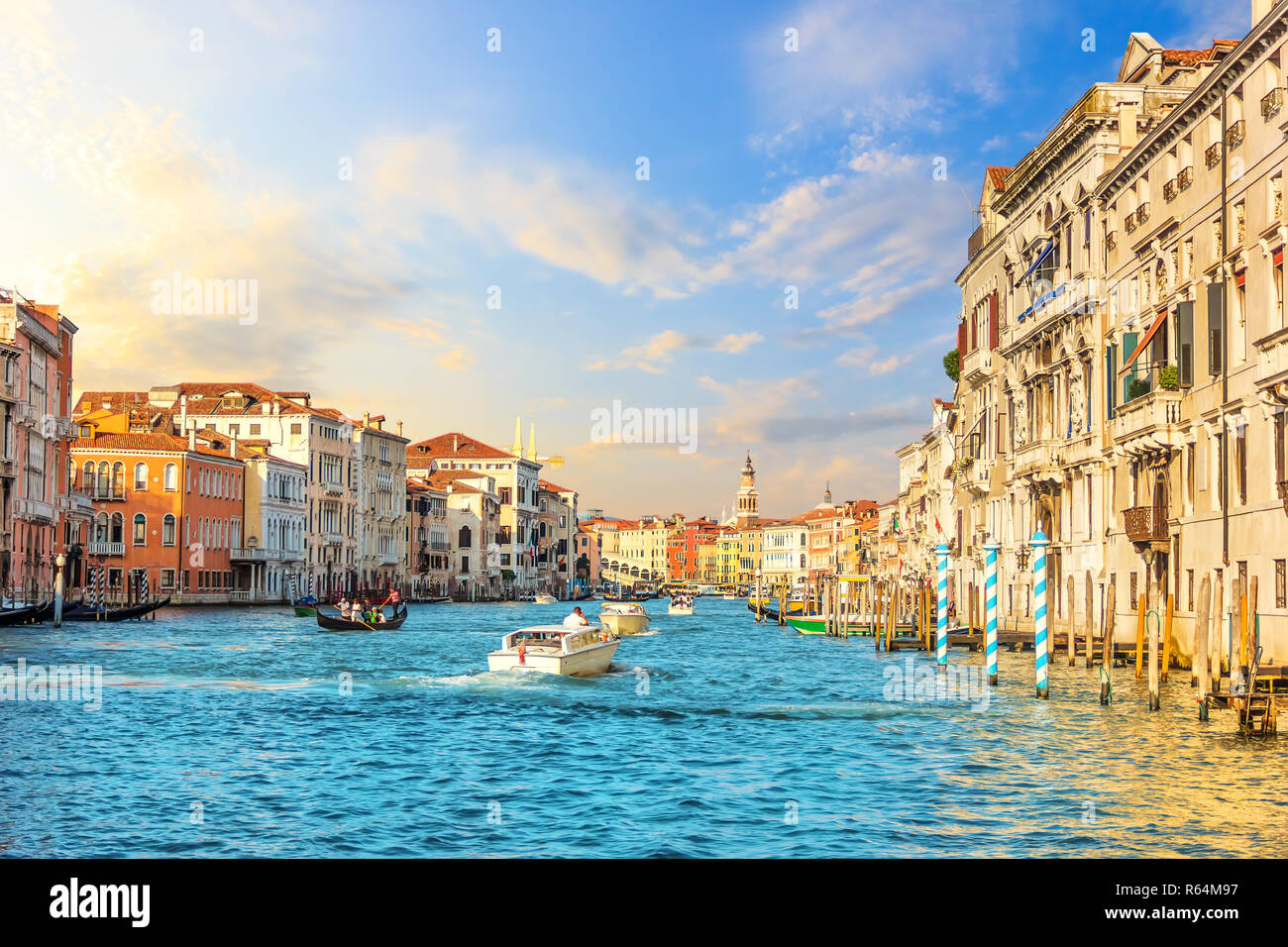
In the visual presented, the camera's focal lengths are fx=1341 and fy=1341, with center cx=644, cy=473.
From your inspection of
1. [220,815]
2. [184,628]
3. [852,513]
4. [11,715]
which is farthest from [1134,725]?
[852,513]

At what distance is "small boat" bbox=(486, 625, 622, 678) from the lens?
81.6ft

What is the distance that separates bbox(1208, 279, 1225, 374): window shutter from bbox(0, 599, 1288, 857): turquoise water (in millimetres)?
5450

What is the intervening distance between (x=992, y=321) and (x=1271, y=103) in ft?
66.5

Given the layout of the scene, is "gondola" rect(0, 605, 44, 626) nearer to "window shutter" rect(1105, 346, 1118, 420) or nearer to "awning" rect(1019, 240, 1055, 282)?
"awning" rect(1019, 240, 1055, 282)

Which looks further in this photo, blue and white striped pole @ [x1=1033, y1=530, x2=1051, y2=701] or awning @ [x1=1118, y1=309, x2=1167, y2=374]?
awning @ [x1=1118, y1=309, x2=1167, y2=374]

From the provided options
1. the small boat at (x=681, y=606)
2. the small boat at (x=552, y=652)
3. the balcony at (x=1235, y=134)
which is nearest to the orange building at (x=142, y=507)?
the small boat at (x=681, y=606)

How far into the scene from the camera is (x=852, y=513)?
459 feet

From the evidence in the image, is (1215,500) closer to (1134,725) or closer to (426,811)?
(1134,725)

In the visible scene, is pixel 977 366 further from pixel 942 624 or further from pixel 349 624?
pixel 349 624

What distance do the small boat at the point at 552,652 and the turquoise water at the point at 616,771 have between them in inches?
18.2

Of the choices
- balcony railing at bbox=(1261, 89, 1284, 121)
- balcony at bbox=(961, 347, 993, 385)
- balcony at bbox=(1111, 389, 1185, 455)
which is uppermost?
balcony railing at bbox=(1261, 89, 1284, 121)

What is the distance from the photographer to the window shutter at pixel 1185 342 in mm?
23797

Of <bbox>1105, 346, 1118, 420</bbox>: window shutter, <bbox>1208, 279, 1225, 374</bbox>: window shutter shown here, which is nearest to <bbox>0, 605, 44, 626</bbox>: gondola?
<bbox>1105, 346, 1118, 420</bbox>: window shutter
